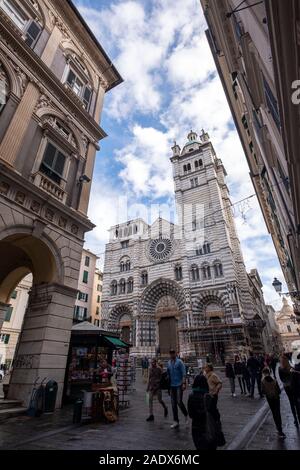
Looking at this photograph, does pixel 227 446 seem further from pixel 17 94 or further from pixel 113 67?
pixel 113 67

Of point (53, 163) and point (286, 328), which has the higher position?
point (286, 328)

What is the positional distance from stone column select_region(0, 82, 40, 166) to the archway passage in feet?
8.48

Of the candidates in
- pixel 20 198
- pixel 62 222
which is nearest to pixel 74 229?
pixel 62 222

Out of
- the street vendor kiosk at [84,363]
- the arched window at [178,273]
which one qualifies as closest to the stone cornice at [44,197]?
the street vendor kiosk at [84,363]

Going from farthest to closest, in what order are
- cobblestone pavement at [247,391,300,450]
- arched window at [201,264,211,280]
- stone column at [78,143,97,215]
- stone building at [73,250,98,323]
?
1. stone building at [73,250,98,323]
2. arched window at [201,264,211,280]
3. stone column at [78,143,97,215]
4. cobblestone pavement at [247,391,300,450]

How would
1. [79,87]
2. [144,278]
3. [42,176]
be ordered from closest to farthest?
[42,176], [79,87], [144,278]

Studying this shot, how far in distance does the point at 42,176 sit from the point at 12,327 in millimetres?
21167

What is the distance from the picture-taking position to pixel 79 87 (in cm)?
1362

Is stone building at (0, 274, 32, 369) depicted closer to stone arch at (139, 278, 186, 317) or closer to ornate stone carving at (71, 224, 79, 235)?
stone arch at (139, 278, 186, 317)

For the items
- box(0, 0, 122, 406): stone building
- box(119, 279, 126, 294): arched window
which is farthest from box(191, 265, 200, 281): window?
box(0, 0, 122, 406): stone building

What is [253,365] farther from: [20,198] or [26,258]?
[20,198]

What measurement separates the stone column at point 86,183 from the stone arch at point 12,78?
3.89 m

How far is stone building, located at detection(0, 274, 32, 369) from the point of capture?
933 inches

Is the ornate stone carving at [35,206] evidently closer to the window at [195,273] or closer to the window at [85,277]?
the window at [195,273]
